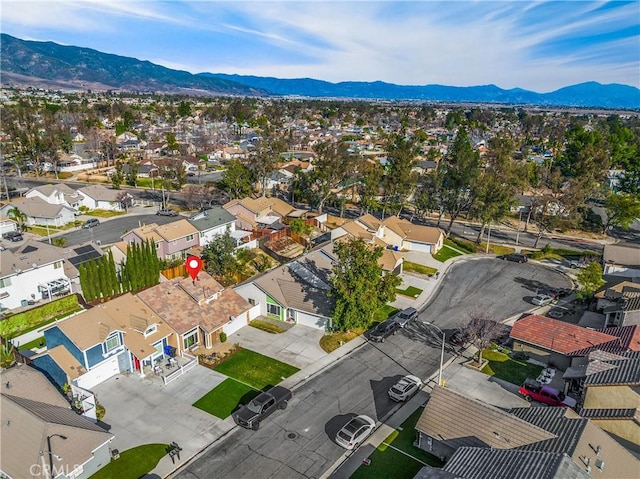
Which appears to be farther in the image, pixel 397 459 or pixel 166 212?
pixel 166 212

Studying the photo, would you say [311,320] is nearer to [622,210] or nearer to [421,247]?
[421,247]

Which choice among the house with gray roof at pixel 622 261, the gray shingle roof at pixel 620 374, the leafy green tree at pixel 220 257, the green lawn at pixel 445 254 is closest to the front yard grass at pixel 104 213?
the leafy green tree at pixel 220 257

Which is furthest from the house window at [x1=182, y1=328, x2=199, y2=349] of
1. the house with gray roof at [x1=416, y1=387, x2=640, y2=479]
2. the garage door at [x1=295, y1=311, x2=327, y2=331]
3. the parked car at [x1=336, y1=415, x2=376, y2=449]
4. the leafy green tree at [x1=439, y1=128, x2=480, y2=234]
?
the leafy green tree at [x1=439, y1=128, x2=480, y2=234]

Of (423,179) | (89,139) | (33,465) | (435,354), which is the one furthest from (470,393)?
(89,139)

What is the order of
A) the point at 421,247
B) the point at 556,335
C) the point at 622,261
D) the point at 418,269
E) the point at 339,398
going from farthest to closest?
the point at 421,247 → the point at 418,269 → the point at 622,261 → the point at 556,335 → the point at 339,398

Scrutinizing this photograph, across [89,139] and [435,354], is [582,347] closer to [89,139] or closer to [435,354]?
[435,354]

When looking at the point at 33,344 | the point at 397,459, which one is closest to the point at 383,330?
the point at 397,459
